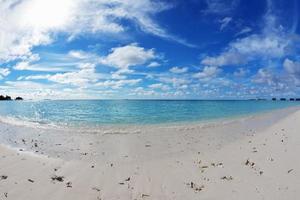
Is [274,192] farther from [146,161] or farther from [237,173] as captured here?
[146,161]

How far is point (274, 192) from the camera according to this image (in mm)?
8672

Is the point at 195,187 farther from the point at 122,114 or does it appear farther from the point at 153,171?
the point at 122,114

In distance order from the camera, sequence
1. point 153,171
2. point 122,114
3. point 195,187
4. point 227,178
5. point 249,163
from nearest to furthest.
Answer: point 195,187 < point 227,178 < point 153,171 < point 249,163 < point 122,114


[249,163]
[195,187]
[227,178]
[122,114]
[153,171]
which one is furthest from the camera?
[122,114]

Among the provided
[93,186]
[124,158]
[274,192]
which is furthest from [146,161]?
[274,192]

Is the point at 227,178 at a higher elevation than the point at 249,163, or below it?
below

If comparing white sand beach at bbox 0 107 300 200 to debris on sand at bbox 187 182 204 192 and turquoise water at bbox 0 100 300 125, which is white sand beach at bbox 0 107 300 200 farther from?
turquoise water at bbox 0 100 300 125

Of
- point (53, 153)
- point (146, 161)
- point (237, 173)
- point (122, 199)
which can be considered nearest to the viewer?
point (122, 199)

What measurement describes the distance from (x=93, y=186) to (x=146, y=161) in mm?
4044

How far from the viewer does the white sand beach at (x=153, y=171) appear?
877 cm

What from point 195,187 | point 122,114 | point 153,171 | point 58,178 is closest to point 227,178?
point 195,187

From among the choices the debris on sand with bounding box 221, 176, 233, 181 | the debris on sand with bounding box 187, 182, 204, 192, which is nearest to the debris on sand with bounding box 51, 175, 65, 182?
the debris on sand with bounding box 187, 182, 204, 192

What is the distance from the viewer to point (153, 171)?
11.3m

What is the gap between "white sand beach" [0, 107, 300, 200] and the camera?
877 cm
